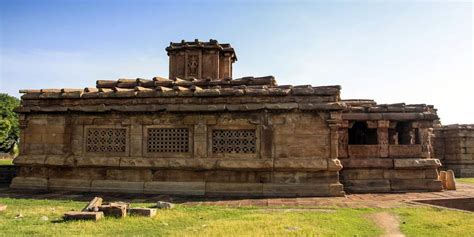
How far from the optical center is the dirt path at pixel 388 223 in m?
6.00

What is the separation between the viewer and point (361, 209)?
797cm

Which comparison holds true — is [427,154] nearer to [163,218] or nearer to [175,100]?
[175,100]

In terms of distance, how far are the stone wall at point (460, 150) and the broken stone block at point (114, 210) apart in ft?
56.7

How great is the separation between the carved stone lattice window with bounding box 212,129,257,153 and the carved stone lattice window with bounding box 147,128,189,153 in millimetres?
870

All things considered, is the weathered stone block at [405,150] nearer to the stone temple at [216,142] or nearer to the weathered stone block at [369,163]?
the stone temple at [216,142]

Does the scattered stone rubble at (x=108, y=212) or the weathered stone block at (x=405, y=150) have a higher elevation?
the weathered stone block at (x=405, y=150)

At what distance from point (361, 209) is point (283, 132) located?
323 cm

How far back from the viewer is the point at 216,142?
1084 cm

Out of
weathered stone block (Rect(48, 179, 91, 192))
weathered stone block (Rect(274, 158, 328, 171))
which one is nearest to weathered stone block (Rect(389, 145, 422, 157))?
weathered stone block (Rect(274, 158, 328, 171))

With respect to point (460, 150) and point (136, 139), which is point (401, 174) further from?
point (460, 150)

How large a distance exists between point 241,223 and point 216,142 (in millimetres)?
4560

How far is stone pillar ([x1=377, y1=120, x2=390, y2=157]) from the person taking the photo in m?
11.4

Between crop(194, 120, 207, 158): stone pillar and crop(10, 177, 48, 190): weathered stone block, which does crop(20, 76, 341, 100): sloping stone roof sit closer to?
crop(194, 120, 207, 158): stone pillar

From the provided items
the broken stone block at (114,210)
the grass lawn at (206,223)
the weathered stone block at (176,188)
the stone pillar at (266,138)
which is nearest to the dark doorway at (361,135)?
the stone pillar at (266,138)
